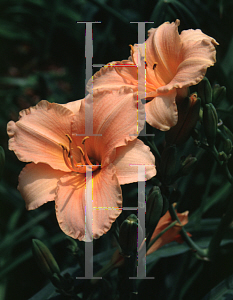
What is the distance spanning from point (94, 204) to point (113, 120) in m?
0.18

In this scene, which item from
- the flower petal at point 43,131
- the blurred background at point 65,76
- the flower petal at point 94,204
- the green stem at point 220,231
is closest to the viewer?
the flower petal at point 94,204

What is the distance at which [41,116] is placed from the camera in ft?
2.22

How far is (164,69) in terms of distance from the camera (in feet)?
2.41

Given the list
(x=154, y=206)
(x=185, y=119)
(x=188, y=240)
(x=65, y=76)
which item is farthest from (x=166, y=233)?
(x=65, y=76)

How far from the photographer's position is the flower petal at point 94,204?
55cm

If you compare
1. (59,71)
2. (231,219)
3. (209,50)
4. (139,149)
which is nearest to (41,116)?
(139,149)

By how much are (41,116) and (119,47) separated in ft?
2.72

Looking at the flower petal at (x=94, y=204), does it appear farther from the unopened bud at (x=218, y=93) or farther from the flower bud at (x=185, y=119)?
the unopened bud at (x=218, y=93)

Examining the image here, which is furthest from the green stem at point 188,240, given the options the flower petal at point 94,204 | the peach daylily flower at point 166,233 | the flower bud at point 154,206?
the flower petal at point 94,204

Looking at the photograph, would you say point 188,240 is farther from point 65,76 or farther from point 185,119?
point 65,76

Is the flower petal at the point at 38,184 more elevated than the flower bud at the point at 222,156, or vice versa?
the flower bud at the point at 222,156

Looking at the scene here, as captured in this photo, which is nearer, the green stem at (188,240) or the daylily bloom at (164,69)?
the daylily bloom at (164,69)

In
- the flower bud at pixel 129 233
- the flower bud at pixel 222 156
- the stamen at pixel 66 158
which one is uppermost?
the stamen at pixel 66 158

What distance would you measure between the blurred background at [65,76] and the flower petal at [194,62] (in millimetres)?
209
